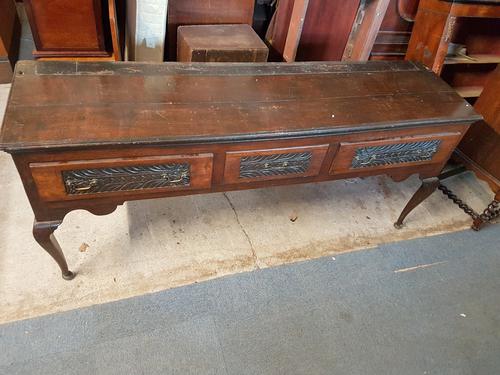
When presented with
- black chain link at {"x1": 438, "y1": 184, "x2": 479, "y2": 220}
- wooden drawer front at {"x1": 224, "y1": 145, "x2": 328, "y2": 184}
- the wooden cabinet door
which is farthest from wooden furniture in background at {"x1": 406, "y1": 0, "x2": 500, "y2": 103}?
the wooden cabinet door

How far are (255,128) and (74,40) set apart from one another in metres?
1.44

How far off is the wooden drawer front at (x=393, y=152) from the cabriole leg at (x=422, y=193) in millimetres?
125

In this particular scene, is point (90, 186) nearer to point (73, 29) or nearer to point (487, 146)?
point (73, 29)

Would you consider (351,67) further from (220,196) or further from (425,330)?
(425,330)

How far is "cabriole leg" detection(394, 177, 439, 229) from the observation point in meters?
1.56

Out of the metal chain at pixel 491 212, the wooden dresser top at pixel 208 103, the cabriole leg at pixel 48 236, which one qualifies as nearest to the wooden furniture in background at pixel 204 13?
the wooden dresser top at pixel 208 103

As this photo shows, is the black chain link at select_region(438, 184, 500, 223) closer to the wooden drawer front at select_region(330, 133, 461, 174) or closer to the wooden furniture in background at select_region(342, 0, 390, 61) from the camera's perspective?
the wooden drawer front at select_region(330, 133, 461, 174)

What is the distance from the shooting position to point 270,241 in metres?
1.64

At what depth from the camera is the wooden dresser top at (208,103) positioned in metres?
1.03

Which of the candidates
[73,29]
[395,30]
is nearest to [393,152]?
[395,30]

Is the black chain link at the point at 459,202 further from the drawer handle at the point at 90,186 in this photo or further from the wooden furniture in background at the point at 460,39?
the drawer handle at the point at 90,186

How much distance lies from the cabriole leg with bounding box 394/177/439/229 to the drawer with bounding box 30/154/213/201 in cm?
95

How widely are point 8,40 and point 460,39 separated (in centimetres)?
258

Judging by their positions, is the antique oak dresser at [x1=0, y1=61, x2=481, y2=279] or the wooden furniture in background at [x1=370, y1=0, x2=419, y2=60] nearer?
the antique oak dresser at [x1=0, y1=61, x2=481, y2=279]
